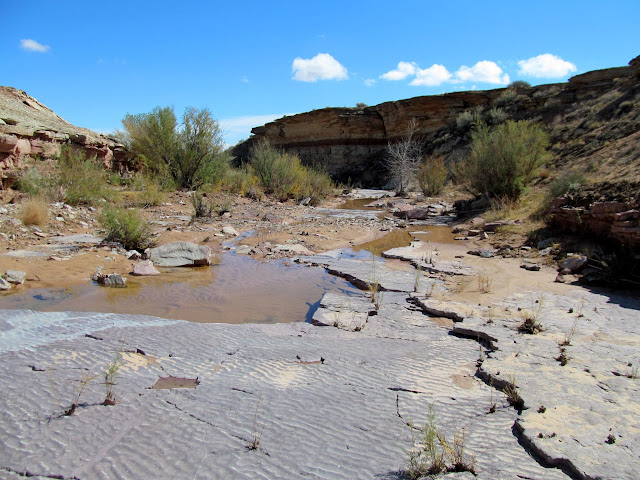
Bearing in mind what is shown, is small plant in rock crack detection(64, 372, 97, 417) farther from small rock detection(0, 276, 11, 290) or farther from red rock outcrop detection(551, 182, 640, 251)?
red rock outcrop detection(551, 182, 640, 251)

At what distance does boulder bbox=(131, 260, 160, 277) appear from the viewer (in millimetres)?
6391

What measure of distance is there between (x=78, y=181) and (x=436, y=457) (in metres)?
11.7

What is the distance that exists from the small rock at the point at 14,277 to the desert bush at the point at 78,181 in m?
5.73

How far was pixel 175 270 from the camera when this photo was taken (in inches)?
270

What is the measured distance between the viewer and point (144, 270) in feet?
21.2

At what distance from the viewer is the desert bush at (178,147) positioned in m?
15.9

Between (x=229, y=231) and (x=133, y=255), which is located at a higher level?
(x=229, y=231)

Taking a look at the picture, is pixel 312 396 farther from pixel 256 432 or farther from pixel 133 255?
pixel 133 255

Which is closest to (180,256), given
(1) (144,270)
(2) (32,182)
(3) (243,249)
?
(1) (144,270)

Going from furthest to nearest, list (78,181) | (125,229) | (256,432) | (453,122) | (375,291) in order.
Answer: (453,122)
(78,181)
(125,229)
(375,291)
(256,432)

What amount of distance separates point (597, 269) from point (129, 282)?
7100mm

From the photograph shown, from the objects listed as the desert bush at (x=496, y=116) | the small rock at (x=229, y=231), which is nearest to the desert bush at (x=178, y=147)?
the small rock at (x=229, y=231)

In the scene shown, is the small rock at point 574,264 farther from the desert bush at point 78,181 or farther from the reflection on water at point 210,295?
the desert bush at point 78,181

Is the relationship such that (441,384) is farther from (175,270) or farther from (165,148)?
(165,148)
